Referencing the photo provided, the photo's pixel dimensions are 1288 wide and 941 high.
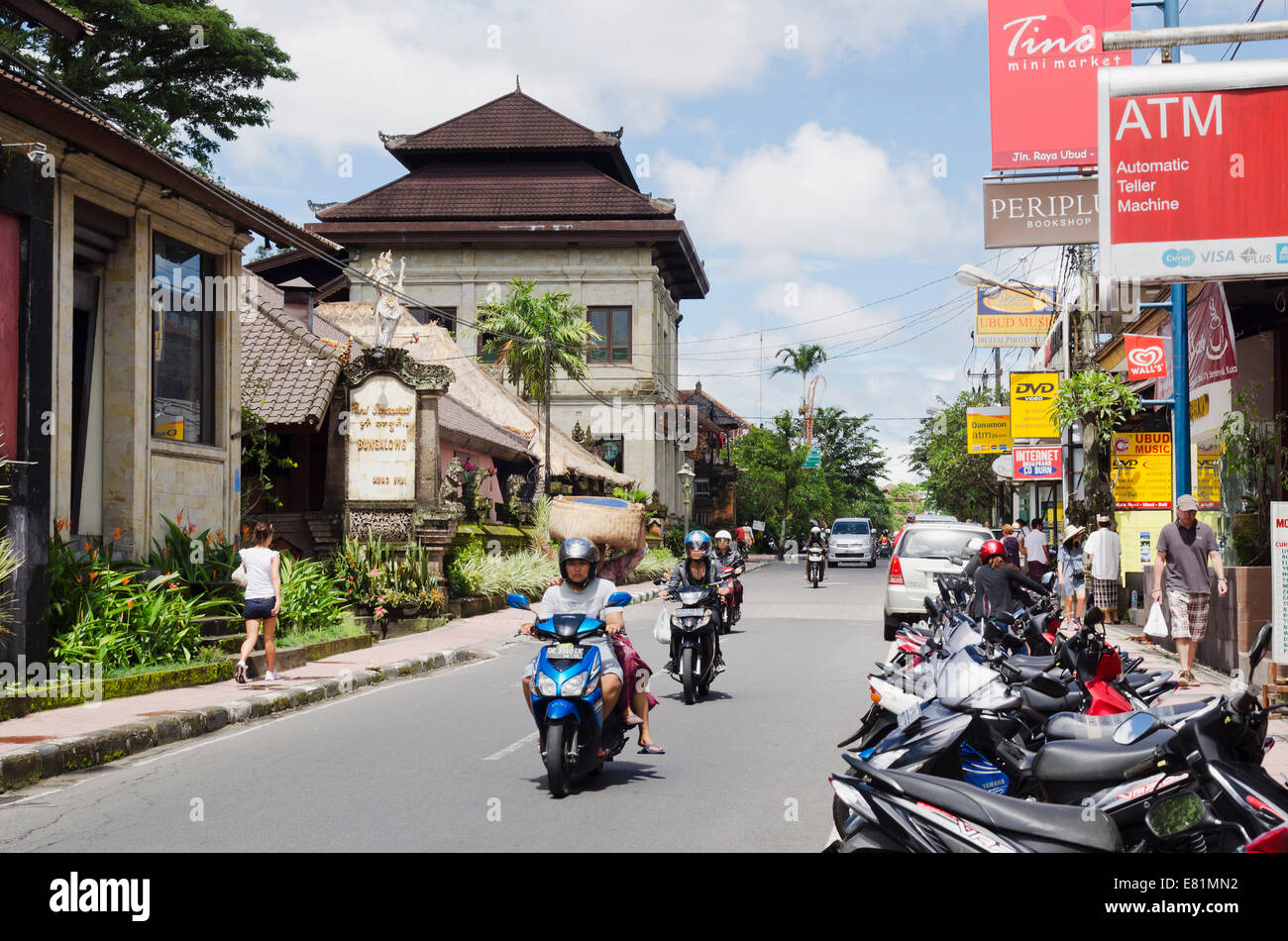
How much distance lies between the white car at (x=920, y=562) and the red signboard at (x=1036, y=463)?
35.6 ft

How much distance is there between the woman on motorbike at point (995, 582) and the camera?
40.2ft

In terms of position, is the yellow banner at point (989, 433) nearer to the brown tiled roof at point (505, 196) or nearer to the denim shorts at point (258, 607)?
the brown tiled roof at point (505, 196)

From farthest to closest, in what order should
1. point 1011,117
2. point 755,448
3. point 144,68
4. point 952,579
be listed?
point 755,448 → point 144,68 → point 1011,117 → point 952,579

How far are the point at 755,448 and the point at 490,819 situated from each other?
218ft

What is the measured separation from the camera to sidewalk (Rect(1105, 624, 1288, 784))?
8531mm

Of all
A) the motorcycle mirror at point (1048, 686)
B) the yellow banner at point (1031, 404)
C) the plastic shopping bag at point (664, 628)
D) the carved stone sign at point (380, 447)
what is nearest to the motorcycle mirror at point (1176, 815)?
the motorcycle mirror at point (1048, 686)

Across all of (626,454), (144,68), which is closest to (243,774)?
(144,68)

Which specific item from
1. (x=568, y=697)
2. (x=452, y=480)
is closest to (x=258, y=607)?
(x=568, y=697)

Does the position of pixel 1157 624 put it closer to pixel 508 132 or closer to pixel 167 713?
pixel 167 713

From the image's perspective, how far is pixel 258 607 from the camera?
13500 millimetres

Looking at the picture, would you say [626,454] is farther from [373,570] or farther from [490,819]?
[490,819]

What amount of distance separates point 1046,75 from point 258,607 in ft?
44.4

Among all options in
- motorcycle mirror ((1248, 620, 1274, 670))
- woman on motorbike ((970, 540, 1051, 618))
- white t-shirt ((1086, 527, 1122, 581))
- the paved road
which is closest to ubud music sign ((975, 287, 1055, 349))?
white t-shirt ((1086, 527, 1122, 581))

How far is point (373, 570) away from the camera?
66.7 ft
